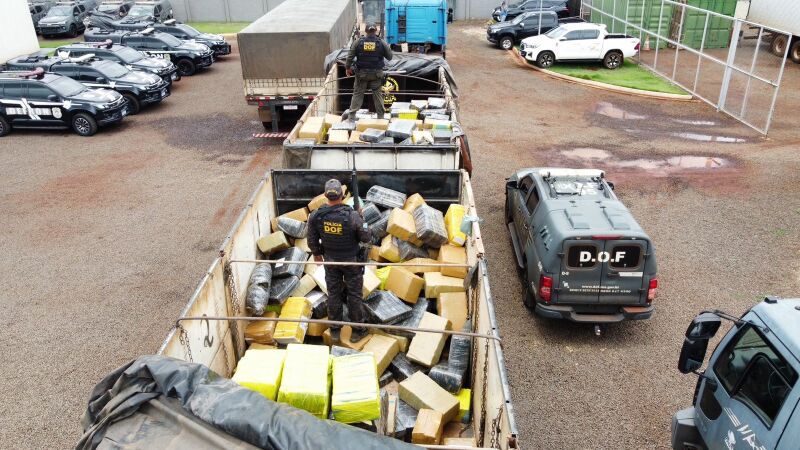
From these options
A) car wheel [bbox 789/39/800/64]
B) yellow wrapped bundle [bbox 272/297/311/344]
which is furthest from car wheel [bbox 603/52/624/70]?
yellow wrapped bundle [bbox 272/297/311/344]

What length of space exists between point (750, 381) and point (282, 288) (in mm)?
4558

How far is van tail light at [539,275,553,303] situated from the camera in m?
7.51

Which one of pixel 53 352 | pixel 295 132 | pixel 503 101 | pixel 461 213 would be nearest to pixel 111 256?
pixel 53 352

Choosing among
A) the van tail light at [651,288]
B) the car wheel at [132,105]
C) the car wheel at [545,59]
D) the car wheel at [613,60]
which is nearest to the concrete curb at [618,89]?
the car wheel at [545,59]

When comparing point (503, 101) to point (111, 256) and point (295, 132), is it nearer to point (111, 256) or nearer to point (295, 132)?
point (295, 132)

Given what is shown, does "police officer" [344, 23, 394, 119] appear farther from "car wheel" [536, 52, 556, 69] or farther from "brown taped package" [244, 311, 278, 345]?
"car wheel" [536, 52, 556, 69]

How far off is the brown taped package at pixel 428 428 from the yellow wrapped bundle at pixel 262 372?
3.98 feet

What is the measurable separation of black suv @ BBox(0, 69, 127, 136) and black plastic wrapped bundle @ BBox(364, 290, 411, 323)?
43.5ft

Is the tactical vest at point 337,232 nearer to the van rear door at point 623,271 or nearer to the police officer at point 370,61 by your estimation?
the van rear door at point 623,271

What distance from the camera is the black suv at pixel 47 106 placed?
53.6 feet

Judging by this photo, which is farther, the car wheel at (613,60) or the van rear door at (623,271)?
the car wheel at (613,60)

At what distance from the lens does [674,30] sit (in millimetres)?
23109

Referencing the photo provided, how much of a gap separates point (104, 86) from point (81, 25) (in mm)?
20707

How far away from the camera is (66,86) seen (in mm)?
16812
